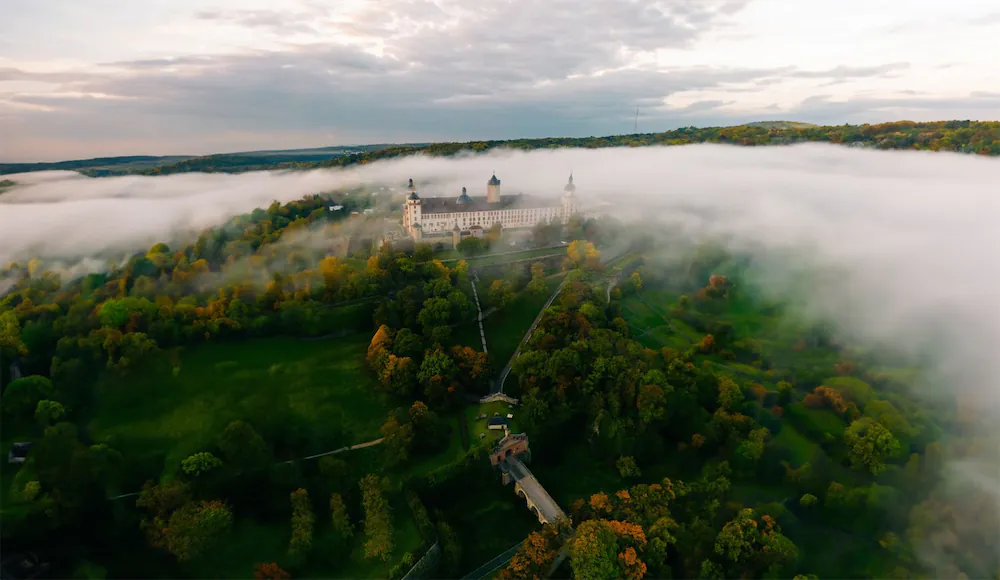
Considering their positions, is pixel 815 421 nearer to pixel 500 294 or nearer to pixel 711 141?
pixel 500 294

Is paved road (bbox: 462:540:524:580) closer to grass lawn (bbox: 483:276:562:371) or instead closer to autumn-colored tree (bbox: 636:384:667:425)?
autumn-colored tree (bbox: 636:384:667:425)

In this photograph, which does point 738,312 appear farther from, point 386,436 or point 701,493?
point 386,436

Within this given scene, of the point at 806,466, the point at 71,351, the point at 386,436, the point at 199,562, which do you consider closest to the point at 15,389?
the point at 71,351

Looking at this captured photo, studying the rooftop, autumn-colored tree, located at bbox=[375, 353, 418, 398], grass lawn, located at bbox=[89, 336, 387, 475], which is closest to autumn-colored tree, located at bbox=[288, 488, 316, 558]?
grass lawn, located at bbox=[89, 336, 387, 475]

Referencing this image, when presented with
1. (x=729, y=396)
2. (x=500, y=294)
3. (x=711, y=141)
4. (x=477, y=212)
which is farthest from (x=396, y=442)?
(x=711, y=141)

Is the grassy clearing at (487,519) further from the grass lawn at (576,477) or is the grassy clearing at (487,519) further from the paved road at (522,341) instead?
the paved road at (522,341)
